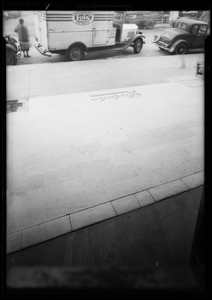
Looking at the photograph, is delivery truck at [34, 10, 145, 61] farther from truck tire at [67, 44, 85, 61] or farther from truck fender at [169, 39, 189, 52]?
truck fender at [169, 39, 189, 52]

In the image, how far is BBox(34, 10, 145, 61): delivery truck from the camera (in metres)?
10.9

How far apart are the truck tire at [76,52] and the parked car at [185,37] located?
5.05m

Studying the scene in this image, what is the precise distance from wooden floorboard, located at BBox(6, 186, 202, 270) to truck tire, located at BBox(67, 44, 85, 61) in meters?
10.5

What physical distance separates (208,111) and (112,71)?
952cm

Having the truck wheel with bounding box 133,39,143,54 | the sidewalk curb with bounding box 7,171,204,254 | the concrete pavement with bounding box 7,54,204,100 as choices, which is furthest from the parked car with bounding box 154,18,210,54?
the sidewalk curb with bounding box 7,171,204,254

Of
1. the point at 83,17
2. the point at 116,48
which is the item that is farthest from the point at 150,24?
A: the point at 83,17

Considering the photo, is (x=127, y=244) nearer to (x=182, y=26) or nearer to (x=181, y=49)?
(x=181, y=49)

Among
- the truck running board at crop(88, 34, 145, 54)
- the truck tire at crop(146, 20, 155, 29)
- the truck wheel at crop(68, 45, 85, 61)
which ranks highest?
the truck tire at crop(146, 20, 155, 29)

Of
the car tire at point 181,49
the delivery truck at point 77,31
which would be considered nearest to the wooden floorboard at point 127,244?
the delivery truck at point 77,31

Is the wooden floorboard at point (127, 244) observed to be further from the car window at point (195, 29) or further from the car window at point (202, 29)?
the car window at point (202, 29)

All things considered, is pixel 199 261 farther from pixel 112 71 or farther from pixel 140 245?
pixel 112 71

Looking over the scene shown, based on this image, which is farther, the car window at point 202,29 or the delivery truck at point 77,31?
the car window at point 202,29

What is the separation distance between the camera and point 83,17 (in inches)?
440

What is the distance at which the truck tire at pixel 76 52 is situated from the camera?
39.2 ft
